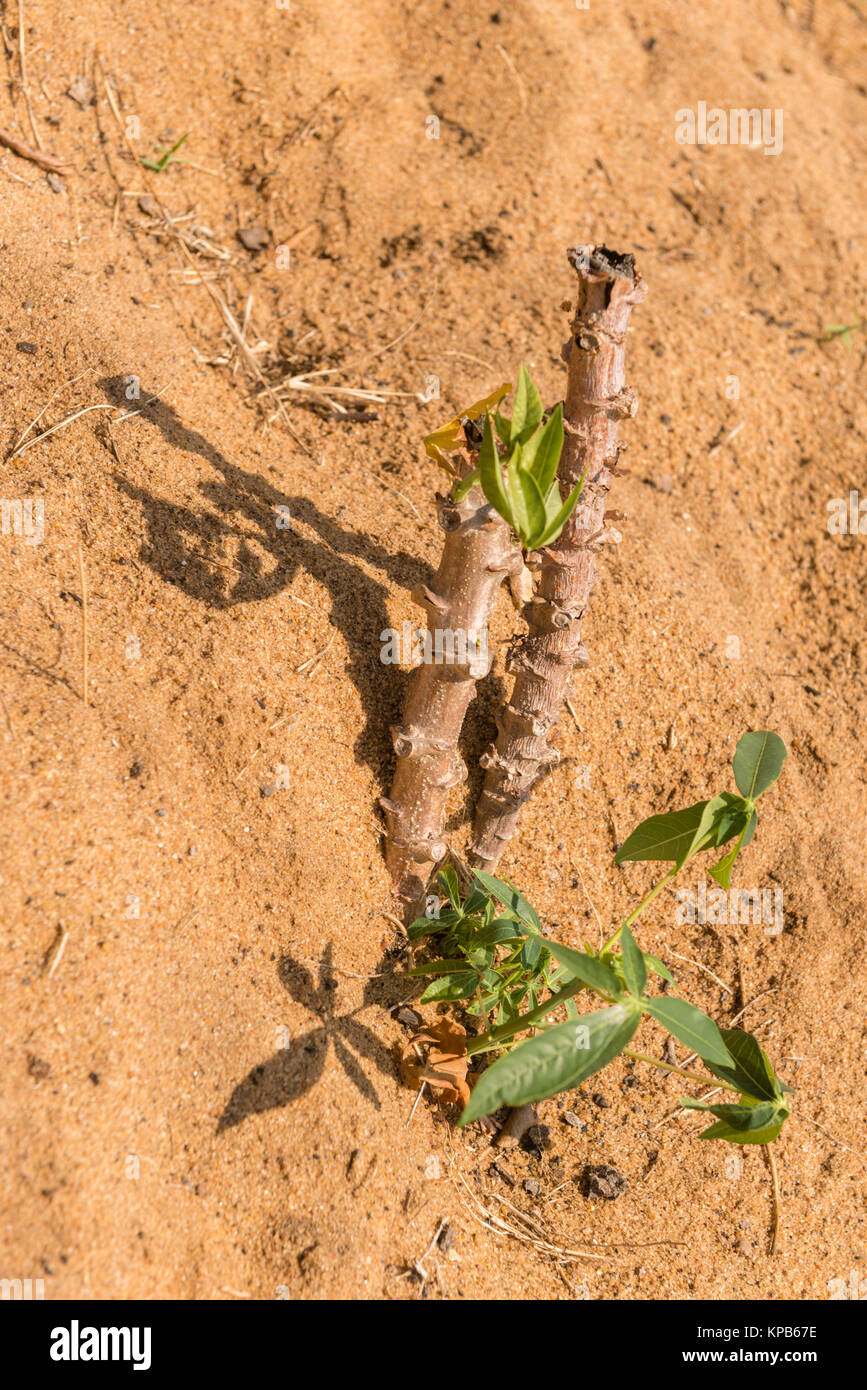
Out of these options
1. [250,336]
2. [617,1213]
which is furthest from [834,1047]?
[250,336]

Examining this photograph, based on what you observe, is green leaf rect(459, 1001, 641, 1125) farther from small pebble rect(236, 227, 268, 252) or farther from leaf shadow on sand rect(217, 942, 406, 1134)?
small pebble rect(236, 227, 268, 252)

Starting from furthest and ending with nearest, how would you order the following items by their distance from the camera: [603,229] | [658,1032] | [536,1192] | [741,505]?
[603,229]
[741,505]
[658,1032]
[536,1192]

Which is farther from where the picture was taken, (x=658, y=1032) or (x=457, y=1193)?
(x=658, y=1032)

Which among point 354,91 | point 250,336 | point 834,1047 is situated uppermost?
point 354,91

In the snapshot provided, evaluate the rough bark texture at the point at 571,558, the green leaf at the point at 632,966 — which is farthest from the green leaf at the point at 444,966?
the green leaf at the point at 632,966

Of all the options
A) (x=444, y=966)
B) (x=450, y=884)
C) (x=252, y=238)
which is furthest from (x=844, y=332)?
(x=444, y=966)

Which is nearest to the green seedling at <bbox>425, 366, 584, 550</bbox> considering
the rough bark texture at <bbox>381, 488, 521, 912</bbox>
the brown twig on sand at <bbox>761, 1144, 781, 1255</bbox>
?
the rough bark texture at <bbox>381, 488, 521, 912</bbox>
